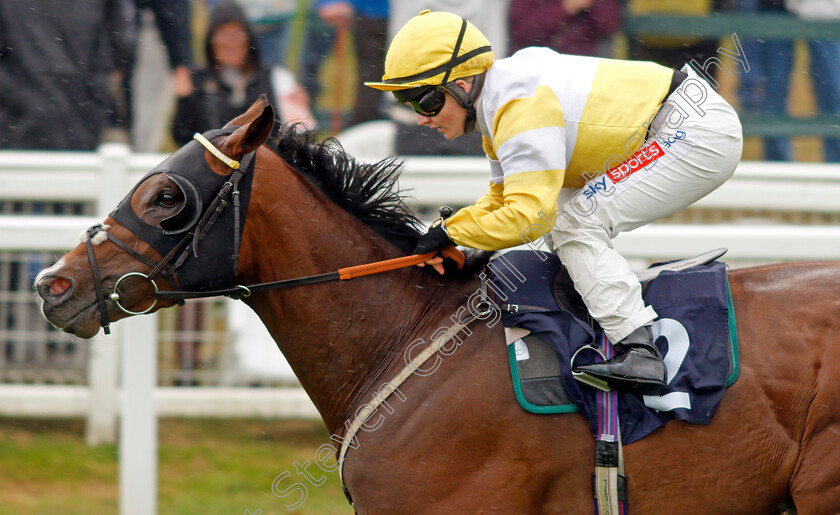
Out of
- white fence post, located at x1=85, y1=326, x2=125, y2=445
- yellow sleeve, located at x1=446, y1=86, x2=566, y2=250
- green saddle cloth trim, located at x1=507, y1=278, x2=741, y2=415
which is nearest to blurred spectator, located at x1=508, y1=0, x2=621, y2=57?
white fence post, located at x1=85, y1=326, x2=125, y2=445

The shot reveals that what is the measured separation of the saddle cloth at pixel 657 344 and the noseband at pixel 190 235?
864mm

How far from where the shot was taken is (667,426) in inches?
109

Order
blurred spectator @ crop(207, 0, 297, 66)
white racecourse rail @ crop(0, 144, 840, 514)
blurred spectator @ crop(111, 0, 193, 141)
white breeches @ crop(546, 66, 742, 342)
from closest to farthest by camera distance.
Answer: white breeches @ crop(546, 66, 742, 342) < white racecourse rail @ crop(0, 144, 840, 514) < blurred spectator @ crop(111, 0, 193, 141) < blurred spectator @ crop(207, 0, 297, 66)

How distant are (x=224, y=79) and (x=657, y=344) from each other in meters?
4.01

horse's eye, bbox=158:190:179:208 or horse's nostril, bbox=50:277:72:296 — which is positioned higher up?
horse's eye, bbox=158:190:179:208

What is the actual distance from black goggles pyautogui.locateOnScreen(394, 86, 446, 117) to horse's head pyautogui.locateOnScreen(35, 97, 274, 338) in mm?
423

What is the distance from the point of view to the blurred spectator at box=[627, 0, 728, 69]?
22.9ft

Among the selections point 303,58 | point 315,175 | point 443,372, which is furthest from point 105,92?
point 443,372

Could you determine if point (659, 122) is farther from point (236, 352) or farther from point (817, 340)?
point (236, 352)

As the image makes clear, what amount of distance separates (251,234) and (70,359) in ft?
8.31

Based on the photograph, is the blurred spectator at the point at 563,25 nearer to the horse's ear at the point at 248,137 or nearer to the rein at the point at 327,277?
the rein at the point at 327,277

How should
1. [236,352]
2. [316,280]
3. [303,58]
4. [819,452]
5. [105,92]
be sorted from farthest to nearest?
[303,58]
[105,92]
[236,352]
[316,280]
[819,452]

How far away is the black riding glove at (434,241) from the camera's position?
2891 millimetres

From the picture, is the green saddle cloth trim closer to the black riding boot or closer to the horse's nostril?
the black riding boot
